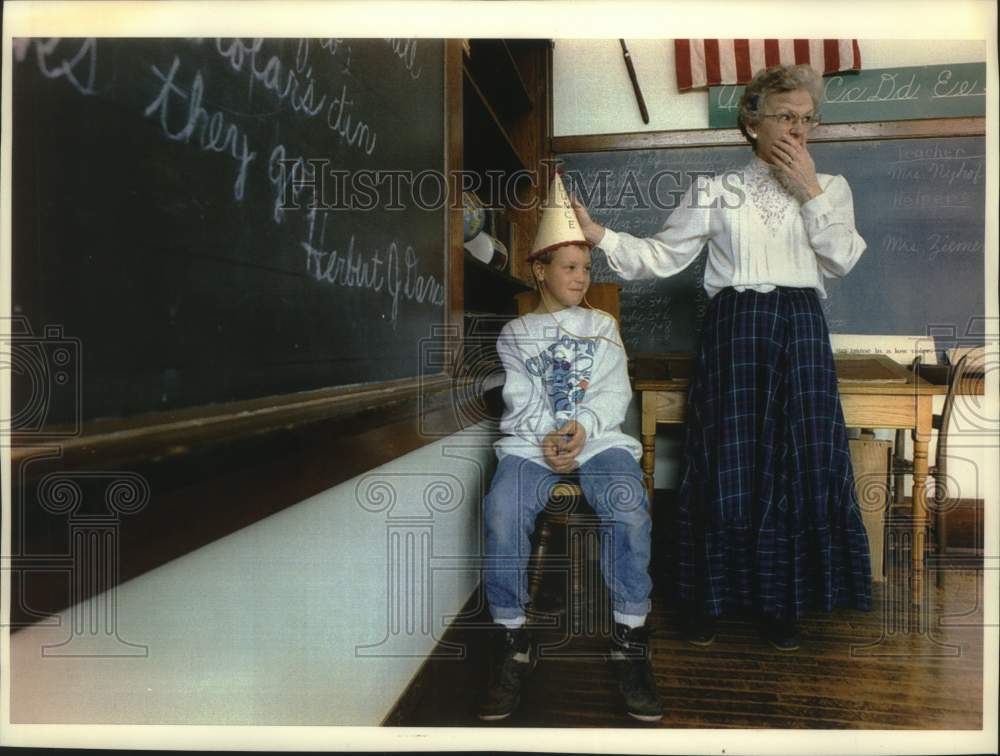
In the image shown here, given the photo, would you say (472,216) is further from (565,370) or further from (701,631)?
(701,631)

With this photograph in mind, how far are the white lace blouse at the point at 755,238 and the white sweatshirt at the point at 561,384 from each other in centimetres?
17

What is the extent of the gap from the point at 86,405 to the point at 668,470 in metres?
1.91

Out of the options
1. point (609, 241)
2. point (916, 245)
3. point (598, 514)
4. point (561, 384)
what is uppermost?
point (916, 245)

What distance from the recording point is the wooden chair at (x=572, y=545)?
123 centimetres

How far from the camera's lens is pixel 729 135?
2.00m

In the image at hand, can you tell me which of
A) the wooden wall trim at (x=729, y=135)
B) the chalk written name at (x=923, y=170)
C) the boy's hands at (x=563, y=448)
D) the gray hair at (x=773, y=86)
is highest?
the wooden wall trim at (x=729, y=135)

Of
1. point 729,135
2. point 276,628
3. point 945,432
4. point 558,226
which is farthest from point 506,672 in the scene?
point 729,135

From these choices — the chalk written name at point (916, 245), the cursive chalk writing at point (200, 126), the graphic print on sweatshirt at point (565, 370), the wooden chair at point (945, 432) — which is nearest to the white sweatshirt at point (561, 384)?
the graphic print on sweatshirt at point (565, 370)

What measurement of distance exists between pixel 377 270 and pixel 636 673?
0.79 meters

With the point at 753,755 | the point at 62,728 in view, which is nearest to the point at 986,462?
the point at 753,755

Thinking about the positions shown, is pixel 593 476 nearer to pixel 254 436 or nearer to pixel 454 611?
pixel 454 611

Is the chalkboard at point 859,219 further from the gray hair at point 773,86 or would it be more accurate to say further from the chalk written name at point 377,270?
the chalk written name at point 377,270

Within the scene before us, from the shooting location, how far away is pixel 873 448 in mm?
1617

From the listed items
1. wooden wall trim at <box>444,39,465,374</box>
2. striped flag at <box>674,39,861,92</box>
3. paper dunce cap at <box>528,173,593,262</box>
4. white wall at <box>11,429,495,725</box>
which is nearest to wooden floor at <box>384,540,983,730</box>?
white wall at <box>11,429,495,725</box>
